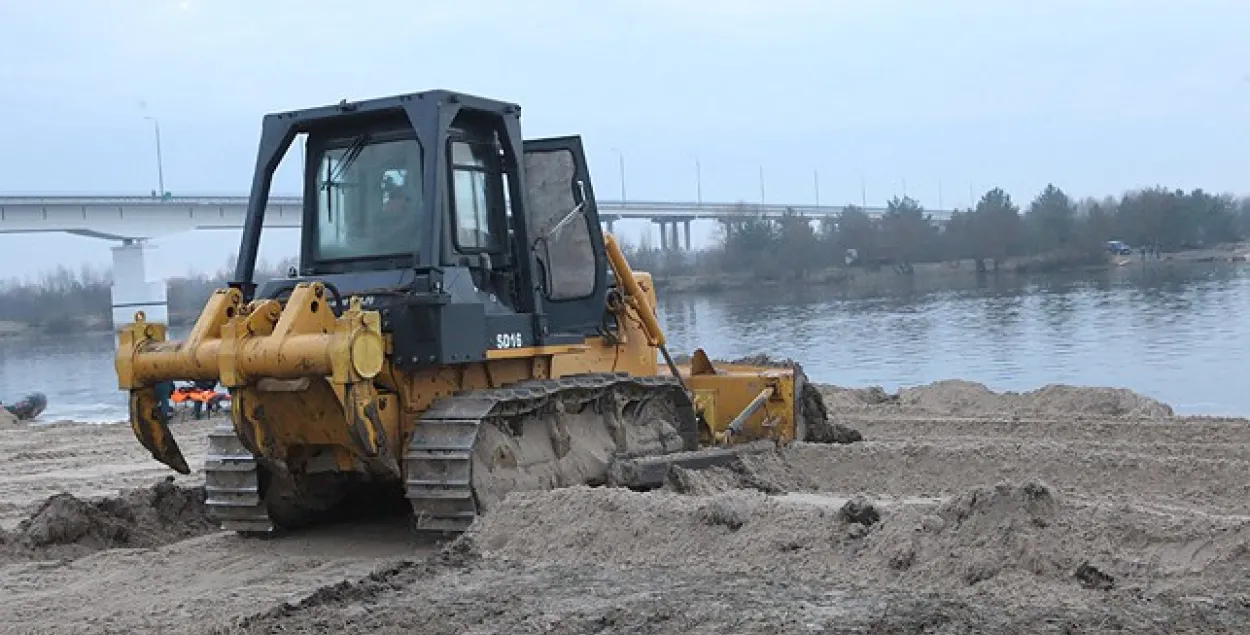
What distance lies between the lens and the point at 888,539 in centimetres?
725

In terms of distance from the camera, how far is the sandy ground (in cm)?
642

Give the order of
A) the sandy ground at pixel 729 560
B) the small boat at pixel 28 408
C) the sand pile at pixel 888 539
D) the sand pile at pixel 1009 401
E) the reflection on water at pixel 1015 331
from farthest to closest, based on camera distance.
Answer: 1. the small boat at pixel 28 408
2. the reflection on water at pixel 1015 331
3. the sand pile at pixel 1009 401
4. the sand pile at pixel 888 539
5. the sandy ground at pixel 729 560

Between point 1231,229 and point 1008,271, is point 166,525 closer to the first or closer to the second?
point 1008,271

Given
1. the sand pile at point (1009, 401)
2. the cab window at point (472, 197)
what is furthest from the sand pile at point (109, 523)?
the sand pile at point (1009, 401)

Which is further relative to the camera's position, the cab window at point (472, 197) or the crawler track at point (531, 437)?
the cab window at point (472, 197)

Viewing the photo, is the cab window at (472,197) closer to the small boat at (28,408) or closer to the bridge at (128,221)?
the small boat at (28,408)

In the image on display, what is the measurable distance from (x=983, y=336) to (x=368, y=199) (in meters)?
27.1

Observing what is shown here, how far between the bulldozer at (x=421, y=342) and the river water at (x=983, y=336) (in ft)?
38.6

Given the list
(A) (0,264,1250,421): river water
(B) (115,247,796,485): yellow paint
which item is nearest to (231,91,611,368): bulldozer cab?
(B) (115,247,796,485): yellow paint

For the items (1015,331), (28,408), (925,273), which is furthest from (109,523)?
(925,273)

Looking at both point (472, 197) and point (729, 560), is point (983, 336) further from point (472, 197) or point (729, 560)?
point (729, 560)

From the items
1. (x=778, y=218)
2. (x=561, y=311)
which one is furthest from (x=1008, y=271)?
(x=561, y=311)

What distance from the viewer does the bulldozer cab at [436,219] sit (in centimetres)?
887

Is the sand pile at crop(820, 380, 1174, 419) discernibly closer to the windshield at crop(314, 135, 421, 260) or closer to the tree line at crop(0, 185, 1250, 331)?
the windshield at crop(314, 135, 421, 260)
